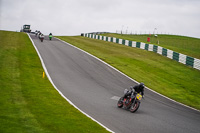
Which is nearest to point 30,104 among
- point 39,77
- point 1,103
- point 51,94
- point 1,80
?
point 1,103

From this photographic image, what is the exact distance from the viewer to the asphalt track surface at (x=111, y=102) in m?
12.1

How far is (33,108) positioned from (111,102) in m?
4.96

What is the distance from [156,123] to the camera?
41.3ft

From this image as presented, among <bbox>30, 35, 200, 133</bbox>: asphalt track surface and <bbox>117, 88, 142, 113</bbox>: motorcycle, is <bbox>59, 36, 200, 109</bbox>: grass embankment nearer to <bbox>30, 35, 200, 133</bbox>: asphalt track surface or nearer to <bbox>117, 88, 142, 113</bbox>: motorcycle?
Result: <bbox>30, 35, 200, 133</bbox>: asphalt track surface

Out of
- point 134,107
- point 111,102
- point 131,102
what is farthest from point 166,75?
point 134,107

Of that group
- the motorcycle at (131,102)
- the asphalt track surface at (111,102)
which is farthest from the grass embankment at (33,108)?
the motorcycle at (131,102)

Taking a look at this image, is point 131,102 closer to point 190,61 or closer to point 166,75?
point 166,75

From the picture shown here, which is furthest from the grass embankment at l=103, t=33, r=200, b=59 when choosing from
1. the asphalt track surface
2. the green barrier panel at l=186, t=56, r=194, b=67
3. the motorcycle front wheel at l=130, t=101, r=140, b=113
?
the motorcycle front wheel at l=130, t=101, r=140, b=113

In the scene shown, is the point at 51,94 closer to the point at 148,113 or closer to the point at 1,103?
the point at 1,103

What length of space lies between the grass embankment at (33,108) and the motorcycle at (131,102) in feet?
9.40

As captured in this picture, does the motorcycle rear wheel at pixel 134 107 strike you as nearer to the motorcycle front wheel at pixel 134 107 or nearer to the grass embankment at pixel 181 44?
the motorcycle front wheel at pixel 134 107

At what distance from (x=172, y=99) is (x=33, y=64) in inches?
508

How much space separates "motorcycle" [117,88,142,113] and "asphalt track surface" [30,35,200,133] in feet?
0.97

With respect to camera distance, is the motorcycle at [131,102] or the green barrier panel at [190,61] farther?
the green barrier panel at [190,61]
